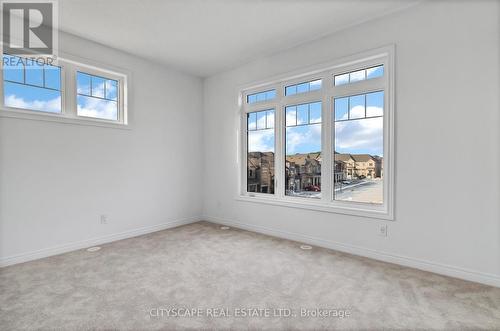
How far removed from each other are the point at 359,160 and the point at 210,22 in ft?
8.27

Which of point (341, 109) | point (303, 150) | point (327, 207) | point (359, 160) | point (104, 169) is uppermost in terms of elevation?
point (341, 109)

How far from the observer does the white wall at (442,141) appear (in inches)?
94.4

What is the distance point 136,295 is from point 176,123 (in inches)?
122

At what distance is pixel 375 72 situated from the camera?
3.14 meters

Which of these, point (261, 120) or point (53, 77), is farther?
point (261, 120)

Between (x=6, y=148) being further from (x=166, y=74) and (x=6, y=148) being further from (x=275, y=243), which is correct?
(x=275, y=243)

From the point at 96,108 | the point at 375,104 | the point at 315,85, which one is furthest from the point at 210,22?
the point at 375,104

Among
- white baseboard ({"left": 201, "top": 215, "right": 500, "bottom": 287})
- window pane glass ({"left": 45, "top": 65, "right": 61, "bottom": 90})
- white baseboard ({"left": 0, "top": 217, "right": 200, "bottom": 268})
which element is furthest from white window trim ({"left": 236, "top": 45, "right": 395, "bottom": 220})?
window pane glass ({"left": 45, "top": 65, "right": 61, "bottom": 90})

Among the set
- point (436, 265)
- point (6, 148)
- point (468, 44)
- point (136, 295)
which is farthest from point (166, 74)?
point (436, 265)

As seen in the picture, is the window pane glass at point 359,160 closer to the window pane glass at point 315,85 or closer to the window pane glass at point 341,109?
the window pane glass at point 341,109

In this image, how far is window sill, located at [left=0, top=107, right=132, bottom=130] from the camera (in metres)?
2.88

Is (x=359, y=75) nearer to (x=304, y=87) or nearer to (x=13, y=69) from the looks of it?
(x=304, y=87)

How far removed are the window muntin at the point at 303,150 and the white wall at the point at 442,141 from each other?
64 cm

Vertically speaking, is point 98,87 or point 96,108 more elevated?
point 98,87
